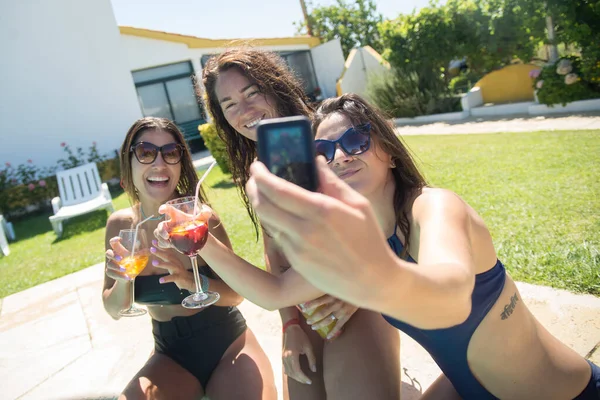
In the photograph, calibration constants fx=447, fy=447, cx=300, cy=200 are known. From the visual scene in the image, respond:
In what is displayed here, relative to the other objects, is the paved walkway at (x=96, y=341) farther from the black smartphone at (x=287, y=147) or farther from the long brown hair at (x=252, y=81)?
the black smartphone at (x=287, y=147)

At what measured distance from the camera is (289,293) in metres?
1.80

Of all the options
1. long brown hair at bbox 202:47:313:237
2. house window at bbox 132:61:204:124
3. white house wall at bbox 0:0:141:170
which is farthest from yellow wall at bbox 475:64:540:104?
long brown hair at bbox 202:47:313:237

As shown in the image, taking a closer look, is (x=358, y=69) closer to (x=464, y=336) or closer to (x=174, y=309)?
(x=174, y=309)

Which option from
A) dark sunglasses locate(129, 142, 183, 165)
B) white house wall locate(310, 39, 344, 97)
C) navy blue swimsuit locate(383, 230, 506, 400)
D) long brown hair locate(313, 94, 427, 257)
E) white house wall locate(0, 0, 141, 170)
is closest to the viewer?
navy blue swimsuit locate(383, 230, 506, 400)

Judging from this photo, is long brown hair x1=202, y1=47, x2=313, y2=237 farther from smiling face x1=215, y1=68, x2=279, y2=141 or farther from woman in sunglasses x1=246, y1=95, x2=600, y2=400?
woman in sunglasses x1=246, y1=95, x2=600, y2=400

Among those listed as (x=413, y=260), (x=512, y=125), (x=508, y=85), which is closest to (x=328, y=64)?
(x=508, y=85)

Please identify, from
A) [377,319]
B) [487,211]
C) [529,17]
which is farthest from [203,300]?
[529,17]

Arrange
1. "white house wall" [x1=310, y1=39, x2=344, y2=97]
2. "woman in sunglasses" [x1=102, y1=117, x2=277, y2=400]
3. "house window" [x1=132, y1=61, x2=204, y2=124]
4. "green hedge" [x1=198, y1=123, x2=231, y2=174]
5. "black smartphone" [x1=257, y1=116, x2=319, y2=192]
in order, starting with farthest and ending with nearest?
"white house wall" [x1=310, y1=39, x2=344, y2=97], "house window" [x1=132, y1=61, x2=204, y2=124], "green hedge" [x1=198, y1=123, x2=231, y2=174], "woman in sunglasses" [x1=102, y1=117, x2=277, y2=400], "black smartphone" [x1=257, y1=116, x2=319, y2=192]

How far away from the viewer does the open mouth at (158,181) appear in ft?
9.06

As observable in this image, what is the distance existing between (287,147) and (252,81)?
1.75 meters

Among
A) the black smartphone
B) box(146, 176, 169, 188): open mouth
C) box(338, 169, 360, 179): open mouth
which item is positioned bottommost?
box(338, 169, 360, 179): open mouth

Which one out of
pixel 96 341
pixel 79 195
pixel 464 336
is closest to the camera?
pixel 464 336

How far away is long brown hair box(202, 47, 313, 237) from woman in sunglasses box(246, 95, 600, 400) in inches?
25.0

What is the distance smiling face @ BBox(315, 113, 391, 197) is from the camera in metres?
1.74
